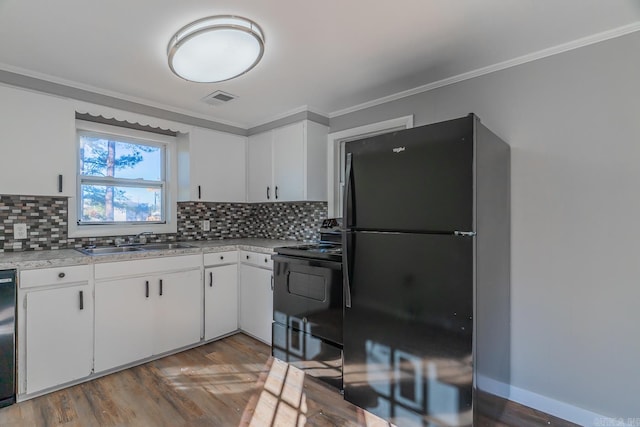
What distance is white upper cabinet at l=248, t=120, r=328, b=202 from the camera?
312cm

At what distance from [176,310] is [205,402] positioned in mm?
933

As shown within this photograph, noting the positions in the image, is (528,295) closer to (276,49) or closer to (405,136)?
(405,136)

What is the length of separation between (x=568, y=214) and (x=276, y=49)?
2.03 m

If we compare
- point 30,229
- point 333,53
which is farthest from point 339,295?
point 30,229

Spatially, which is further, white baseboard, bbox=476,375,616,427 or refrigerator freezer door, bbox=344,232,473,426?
white baseboard, bbox=476,375,616,427

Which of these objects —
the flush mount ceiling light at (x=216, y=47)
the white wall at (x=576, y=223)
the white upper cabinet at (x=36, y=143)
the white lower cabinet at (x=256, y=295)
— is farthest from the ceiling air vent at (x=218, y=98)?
the white wall at (x=576, y=223)

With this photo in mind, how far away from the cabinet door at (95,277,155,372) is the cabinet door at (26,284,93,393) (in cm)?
6

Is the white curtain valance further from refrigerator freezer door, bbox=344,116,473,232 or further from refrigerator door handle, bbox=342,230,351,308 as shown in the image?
refrigerator door handle, bbox=342,230,351,308

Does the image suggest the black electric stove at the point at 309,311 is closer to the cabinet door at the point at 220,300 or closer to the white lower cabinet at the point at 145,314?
the cabinet door at the point at 220,300

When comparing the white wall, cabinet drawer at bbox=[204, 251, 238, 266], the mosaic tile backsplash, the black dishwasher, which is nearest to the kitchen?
the white wall

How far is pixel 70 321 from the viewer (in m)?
2.21

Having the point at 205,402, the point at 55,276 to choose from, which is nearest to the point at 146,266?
the point at 55,276

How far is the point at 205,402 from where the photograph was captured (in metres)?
2.06

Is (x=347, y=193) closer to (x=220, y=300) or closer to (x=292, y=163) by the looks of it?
(x=292, y=163)
